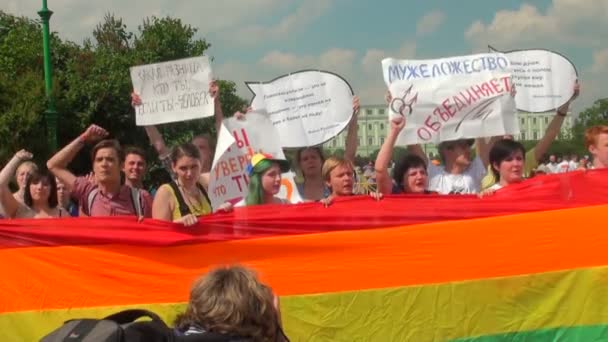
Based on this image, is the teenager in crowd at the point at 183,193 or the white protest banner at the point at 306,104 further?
the white protest banner at the point at 306,104

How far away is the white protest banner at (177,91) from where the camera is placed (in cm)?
623

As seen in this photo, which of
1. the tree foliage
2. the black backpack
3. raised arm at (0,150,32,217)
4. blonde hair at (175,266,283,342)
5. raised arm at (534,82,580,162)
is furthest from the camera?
the tree foliage

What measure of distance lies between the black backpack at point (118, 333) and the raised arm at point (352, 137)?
377cm

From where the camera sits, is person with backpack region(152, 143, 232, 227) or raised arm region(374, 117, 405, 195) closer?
person with backpack region(152, 143, 232, 227)

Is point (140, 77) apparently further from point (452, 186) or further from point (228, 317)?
point (228, 317)

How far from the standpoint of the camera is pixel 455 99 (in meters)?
6.21

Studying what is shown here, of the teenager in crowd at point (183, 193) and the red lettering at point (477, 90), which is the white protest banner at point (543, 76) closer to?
the red lettering at point (477, 90)

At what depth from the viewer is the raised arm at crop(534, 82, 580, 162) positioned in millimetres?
6059

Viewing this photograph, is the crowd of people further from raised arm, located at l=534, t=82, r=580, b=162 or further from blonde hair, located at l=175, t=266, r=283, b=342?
blonde hair, located at l=175, t=266, r=283, b=342

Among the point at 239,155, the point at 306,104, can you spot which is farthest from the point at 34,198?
the point at 306,104

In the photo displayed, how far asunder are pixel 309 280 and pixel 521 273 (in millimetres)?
1192

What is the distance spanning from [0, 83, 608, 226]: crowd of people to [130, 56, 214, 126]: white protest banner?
0.30 m

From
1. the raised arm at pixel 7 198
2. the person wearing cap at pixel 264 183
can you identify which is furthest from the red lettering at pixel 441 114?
the raised arm at pixel 7 198

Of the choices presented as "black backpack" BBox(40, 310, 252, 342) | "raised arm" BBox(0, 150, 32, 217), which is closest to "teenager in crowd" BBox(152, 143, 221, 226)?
"raised arm" BBox(0, 150, 32, 217)
